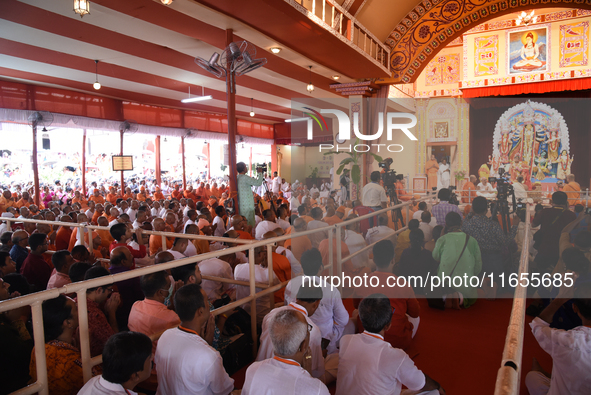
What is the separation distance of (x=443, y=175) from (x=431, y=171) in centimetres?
35

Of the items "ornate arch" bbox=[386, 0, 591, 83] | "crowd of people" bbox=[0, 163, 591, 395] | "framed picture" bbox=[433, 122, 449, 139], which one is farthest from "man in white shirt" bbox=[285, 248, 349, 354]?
"framed picture" bbox=[433, 122, 449, 139]

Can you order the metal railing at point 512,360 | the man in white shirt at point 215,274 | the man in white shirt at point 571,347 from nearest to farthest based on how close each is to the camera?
the metal railing at point 512,360, the man in white shirt at point 571,347, the man in white shirt at point 215,274

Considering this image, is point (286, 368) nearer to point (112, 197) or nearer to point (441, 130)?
point (112, 197)

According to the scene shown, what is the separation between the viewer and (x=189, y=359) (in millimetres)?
1664

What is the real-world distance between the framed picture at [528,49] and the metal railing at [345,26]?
4971 mm

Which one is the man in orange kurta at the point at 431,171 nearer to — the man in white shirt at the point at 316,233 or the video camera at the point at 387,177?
the video camera at the point at 387,177

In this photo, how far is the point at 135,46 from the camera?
19.8 ft

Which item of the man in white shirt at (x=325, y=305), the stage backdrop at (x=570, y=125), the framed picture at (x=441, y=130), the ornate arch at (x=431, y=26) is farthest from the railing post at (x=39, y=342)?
the stage backdrop at (x=570, y=125)

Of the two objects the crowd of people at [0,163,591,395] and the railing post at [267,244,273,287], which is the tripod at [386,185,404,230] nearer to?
the crowd of people at [0,163,591,395]

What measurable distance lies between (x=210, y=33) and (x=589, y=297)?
472cm

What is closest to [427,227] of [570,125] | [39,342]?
[39,342]

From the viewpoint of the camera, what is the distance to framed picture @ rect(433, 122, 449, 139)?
11.5m

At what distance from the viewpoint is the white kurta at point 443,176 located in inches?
A: 416

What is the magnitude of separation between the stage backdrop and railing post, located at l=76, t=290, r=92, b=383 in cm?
1206
